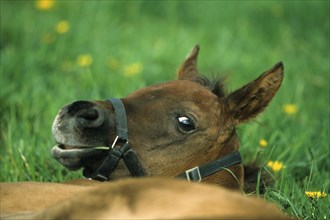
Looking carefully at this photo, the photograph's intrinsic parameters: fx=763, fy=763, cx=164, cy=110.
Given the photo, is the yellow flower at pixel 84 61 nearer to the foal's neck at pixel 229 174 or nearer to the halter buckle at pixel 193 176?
the foal's neck at pixel 229 174

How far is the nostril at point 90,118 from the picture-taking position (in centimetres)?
408

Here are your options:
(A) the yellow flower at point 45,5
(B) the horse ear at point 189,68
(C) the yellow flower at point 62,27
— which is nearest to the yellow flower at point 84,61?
(C) the yellow flower at point 62,27

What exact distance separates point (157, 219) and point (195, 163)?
5.90 ft

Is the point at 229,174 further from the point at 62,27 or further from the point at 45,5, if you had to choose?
the point at 45,5

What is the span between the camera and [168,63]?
26.9 ft

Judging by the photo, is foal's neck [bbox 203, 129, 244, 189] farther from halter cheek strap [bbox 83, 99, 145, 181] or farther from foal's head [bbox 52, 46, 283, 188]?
halter cheek strap [bbox 83, 99, 145, 181]

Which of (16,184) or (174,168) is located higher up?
(16,184)

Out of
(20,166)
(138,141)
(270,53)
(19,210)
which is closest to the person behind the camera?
(19,210)

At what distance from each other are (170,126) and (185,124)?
0.09 m

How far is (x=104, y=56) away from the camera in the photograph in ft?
25.9

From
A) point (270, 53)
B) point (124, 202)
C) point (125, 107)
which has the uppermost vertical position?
point (124, 202)

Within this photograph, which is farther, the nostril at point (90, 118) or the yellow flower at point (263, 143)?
the yellow flower at point (263, 143)

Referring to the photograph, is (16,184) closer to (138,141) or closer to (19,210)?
(19,210)

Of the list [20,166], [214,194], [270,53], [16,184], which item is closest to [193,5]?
[270,53]
